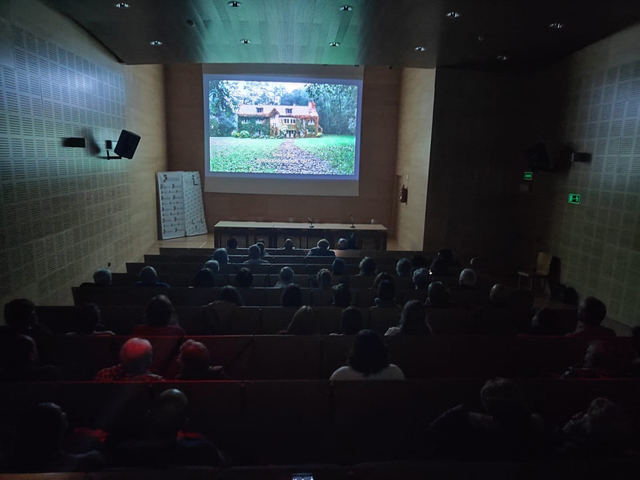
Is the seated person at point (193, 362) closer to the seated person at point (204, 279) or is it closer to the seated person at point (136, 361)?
the seated person at point (136, 361)

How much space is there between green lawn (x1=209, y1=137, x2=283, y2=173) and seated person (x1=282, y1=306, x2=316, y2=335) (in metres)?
8.99

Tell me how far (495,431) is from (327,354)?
5.39ft

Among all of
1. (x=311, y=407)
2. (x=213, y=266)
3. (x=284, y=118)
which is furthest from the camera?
(x=284, y=118)

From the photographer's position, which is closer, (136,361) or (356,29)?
(136,361)

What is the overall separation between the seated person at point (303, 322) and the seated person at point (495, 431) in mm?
1734

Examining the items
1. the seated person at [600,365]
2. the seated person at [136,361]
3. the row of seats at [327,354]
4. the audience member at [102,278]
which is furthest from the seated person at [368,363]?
the audience member at [102,278]

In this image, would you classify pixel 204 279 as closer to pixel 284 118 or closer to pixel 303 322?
pixel 303 322

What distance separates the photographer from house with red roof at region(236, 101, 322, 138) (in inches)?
472

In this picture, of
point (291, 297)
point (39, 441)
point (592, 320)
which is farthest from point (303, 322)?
point (592, 320)

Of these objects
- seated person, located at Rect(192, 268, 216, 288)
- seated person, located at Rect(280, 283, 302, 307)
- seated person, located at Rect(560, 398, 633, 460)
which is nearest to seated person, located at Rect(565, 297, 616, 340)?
seated person, located at Rect(560, 398, 633, 460)

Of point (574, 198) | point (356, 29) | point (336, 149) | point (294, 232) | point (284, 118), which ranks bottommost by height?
point (294, 232)

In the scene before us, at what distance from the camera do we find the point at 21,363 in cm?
283

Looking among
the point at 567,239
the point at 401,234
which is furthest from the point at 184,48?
the point at 567,239

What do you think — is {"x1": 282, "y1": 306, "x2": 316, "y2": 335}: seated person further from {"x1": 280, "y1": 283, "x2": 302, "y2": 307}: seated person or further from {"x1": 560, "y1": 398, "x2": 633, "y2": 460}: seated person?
{"x1": 560, "y1": 398, "x2": 633, "y2": 460}: seated person
